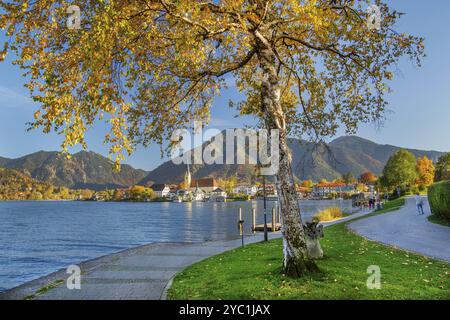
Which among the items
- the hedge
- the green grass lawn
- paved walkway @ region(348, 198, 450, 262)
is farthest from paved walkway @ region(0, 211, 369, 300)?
the hedge

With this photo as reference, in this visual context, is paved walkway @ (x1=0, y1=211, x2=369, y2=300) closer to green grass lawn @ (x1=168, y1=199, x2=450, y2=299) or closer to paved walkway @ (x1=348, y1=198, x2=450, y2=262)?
green grass lawn @ (x1=168, y1=199, x2=450, y2=299)

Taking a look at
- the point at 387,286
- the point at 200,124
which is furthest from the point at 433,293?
the point at 200,124

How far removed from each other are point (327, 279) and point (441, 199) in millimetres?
19518

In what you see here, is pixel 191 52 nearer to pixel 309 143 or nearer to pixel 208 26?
pixel 208 26

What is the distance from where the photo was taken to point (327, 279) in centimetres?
1082

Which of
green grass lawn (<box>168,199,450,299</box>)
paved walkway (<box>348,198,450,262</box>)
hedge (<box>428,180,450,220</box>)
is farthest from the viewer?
hedge (<box>428,180,450,220</box>)

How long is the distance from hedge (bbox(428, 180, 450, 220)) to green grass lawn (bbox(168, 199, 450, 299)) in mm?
12115

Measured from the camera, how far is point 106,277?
13875 mm

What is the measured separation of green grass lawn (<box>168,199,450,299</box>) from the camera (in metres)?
9.68

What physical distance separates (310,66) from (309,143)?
125 inches

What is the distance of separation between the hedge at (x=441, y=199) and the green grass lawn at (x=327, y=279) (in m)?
12.1

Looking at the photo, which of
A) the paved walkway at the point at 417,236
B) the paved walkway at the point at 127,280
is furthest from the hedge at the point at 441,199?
the paved walkway at the point at 127,280

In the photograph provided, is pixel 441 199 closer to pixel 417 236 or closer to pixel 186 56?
pixel 417 236

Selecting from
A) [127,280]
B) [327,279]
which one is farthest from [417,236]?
[127,280]
